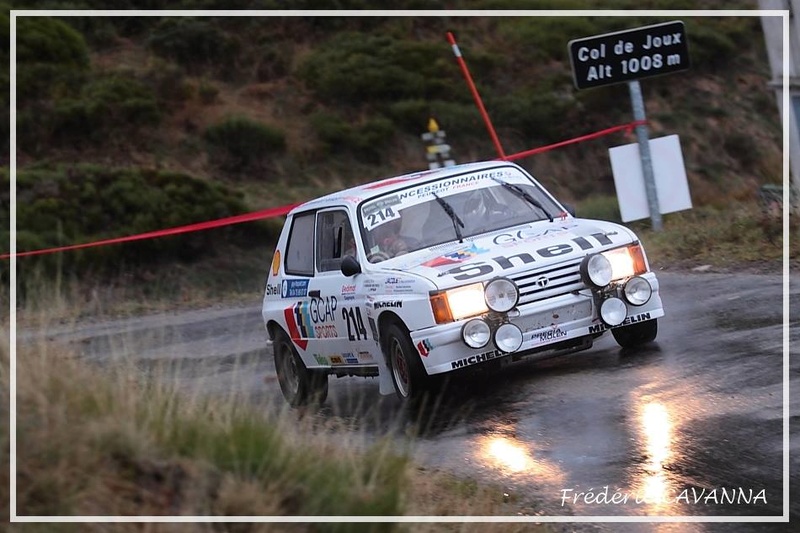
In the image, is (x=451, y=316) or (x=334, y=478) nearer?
(x=334, y=478)

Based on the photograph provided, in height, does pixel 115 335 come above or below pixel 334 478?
above

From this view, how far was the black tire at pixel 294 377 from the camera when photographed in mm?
11055

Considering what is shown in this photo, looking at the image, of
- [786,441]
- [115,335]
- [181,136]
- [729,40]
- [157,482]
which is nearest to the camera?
[157,482]

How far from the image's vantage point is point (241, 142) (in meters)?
35.3

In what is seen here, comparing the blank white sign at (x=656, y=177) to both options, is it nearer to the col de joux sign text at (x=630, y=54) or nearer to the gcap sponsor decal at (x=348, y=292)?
the col de joux sign text at (x=630, y=54)

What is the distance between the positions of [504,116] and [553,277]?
27779mm

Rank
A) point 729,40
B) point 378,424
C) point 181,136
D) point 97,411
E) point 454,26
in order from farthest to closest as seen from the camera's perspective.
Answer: point 454,26 < point 729,40 < point 181,136 < point 378,424 < point 97,411

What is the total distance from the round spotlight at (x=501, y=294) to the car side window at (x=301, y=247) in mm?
2182

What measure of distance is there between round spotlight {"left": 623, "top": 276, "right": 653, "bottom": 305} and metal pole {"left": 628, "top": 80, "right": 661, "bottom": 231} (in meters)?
7.40

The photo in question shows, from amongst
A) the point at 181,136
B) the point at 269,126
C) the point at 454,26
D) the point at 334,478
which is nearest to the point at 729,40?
the point at 454,26

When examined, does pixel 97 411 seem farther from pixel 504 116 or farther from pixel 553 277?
pixel 504 116

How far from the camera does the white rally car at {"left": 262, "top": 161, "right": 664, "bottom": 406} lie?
918 cm

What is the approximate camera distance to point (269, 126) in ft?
118

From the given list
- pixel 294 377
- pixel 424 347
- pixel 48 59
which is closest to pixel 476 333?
pixel 424 347
